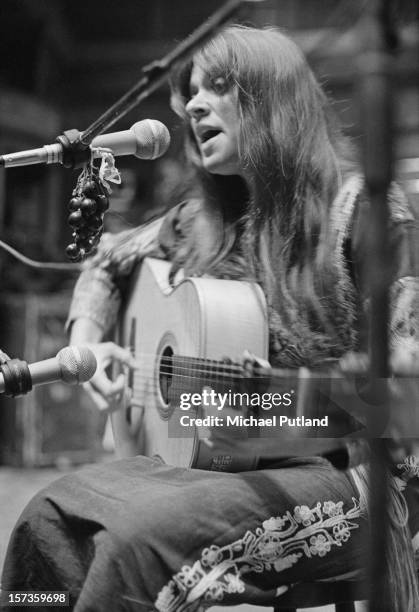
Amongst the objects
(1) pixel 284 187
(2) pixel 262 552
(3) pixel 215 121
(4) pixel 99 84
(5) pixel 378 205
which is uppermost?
(4) pixel 99 84

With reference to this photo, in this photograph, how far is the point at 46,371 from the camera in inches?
32.7

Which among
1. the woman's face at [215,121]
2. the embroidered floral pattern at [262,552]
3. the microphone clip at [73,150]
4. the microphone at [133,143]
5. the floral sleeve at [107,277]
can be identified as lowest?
the embroidered floral pattern at [262,552]

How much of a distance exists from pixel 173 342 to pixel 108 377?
21cm

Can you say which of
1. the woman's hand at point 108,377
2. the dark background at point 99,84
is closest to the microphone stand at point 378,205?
the dark background at point 99,84

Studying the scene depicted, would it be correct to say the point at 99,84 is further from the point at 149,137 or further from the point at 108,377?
the point at 108,377

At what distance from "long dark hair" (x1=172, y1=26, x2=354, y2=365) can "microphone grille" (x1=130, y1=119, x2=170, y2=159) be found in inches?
5.1

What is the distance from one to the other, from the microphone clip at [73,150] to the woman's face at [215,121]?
223mm

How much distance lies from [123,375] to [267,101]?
0.46 meters

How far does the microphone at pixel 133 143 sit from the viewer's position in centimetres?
86

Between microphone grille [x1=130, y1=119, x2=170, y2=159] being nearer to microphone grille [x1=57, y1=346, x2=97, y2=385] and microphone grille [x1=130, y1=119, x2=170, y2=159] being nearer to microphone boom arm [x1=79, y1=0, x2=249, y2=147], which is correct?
microphone boom arm [x1=79, y1=0, x2=249, y2=147]

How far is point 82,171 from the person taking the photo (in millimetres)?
963

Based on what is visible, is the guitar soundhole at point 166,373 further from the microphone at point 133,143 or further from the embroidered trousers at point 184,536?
the microphone at point 133,143

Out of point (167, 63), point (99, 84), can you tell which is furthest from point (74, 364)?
point (99, 84)

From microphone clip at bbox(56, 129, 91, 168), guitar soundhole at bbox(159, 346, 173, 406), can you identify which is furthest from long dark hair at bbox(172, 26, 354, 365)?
microphone clip at bbox(56, 129, 91, 168)
